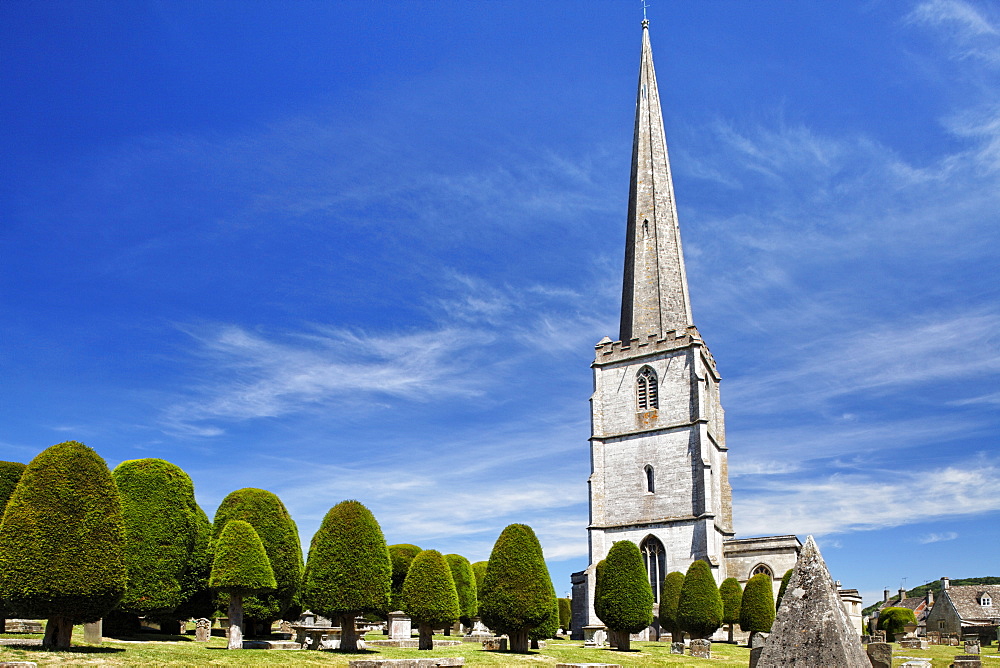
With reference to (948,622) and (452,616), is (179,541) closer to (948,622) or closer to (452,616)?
(452,616)

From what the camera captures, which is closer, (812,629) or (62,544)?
(812,629)

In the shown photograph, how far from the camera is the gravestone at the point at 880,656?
1324cm

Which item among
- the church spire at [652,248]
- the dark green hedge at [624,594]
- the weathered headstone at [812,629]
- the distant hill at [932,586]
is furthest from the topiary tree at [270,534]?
the distant hill at [932,586]

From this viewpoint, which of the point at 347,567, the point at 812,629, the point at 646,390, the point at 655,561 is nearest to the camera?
the point at 812,629

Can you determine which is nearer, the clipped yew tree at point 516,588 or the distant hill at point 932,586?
the clipped yew tree at point 516,588

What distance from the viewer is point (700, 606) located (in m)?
35.2

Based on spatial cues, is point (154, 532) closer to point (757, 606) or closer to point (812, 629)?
point (812, 629)

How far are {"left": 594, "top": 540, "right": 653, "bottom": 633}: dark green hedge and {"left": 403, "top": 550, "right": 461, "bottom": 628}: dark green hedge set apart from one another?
31.2ft

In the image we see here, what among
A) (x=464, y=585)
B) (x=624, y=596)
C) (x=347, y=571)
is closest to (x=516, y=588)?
(x=347, y=571)

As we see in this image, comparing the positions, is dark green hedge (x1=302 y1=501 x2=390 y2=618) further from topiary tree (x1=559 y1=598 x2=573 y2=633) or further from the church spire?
topiary tree (x1=559 y1=598 x2=573 y2=633)

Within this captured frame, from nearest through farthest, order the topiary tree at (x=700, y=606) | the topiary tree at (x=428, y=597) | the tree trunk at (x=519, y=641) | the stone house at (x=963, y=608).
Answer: the topiary tree at (x=428, y=597), the tree trunk at (x=519, y=641), the topiary tree at (x=700, y=606), the stone house at (x=963, y=608)

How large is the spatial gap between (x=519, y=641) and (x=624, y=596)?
8.15 meters

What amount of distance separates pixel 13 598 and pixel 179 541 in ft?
19.9

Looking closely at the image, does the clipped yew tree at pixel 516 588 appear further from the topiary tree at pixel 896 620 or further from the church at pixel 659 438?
the topiary tree at pixel 896 620
